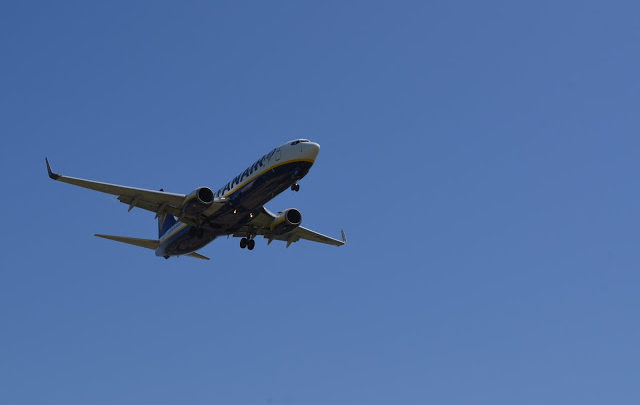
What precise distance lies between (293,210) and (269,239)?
415 centimetres

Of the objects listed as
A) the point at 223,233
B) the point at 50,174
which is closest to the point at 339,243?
the point at 223,233

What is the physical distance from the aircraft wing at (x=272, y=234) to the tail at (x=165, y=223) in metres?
4.59

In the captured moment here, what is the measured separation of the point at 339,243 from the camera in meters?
69.8

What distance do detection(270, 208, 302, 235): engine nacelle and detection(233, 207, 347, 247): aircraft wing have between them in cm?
61

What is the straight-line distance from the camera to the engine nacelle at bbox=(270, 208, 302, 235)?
6209 cm

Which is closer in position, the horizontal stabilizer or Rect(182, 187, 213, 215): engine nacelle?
Rect(182, 187, 213, 215): engine nacelle

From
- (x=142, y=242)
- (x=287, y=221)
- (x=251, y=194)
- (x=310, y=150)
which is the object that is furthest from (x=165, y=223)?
(x=310, y=150)

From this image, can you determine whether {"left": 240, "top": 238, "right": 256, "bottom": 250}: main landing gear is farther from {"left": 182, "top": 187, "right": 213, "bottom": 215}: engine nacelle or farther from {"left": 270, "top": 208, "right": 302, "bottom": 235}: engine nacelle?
{"left": 182, "top": 187, "right": 213, "bottom": 215}: engine nacelle

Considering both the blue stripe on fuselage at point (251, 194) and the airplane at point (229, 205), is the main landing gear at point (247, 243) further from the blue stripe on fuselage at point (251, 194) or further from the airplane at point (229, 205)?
the blue stripe on fuselage at point (251, 194)

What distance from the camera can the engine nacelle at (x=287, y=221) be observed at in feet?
204

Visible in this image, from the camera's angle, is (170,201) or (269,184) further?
(170,201)

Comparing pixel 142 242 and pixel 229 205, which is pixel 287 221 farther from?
Answer: pixel 142 242

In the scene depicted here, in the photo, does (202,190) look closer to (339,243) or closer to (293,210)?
(293,210)

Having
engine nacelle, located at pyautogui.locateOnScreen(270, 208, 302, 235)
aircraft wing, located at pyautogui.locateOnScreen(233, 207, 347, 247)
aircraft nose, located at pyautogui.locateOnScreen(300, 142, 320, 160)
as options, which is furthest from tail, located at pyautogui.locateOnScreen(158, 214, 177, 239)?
aircraft nose, located at pyautogui.locateOnScreen(300, 142, 320, 160)
